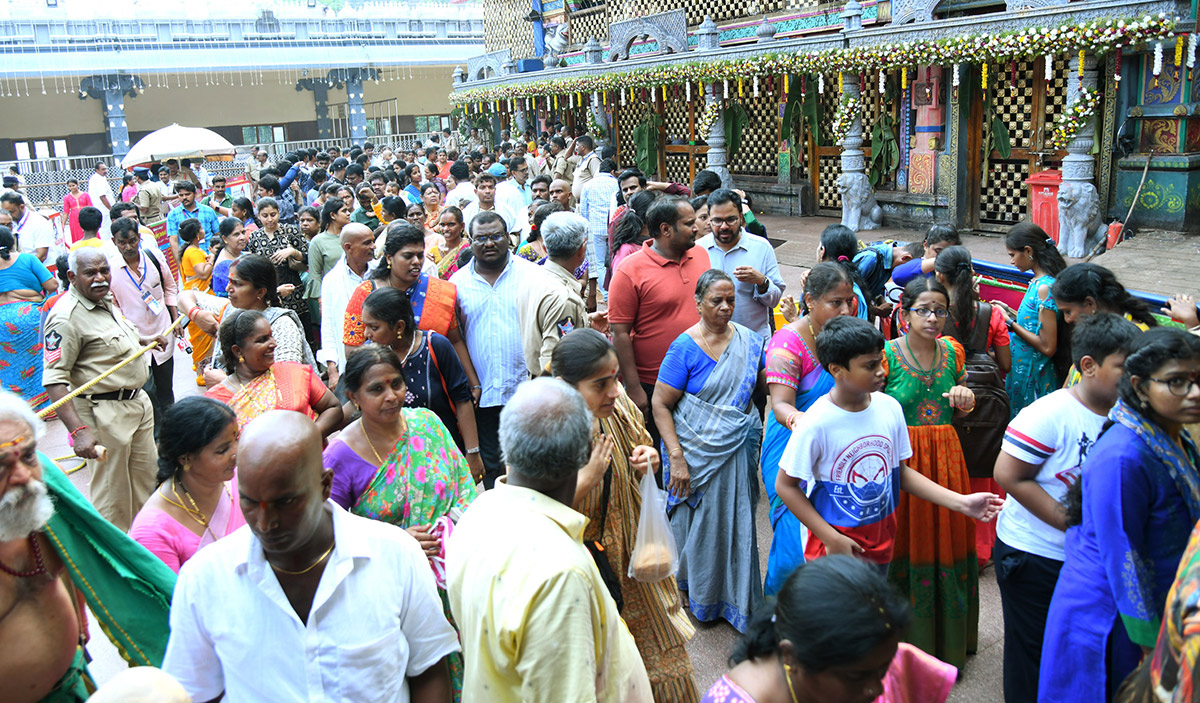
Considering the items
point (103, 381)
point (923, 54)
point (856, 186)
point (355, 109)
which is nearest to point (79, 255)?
point (103, 381)

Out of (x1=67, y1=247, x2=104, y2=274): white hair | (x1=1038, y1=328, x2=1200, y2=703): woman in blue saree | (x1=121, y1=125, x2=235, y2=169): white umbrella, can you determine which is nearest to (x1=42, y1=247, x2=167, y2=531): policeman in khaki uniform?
(x1=67, y1=247, x2=104, y2=274): white hair

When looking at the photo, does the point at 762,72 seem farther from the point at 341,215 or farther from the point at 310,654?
the point at 310,654

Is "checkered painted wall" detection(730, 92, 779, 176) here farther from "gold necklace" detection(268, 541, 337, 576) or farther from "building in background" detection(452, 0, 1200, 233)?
"gold necklace" detection(268, 541, 337, 576)

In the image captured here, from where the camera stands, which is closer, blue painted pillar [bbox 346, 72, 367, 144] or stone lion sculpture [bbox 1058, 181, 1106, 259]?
stone lion sculpture [bbox 1058, 181, 1106, 259]

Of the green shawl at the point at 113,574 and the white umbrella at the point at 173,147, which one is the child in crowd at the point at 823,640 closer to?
the green shawl at the point at 113,574

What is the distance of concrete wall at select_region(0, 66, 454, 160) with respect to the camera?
30531 millimetres

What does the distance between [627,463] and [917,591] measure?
4.56 ft

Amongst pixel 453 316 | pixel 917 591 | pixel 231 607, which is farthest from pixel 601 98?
pixel 231 607

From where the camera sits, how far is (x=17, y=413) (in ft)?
6.98

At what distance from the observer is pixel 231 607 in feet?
6.40

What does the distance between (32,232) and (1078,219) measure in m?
11.5

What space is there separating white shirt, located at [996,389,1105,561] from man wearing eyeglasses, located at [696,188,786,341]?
2.12 metres

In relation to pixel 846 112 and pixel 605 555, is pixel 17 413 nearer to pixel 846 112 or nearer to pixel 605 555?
pixel 605 555

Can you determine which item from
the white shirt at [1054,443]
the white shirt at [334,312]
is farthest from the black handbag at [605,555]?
the white shirt at [334,312]
